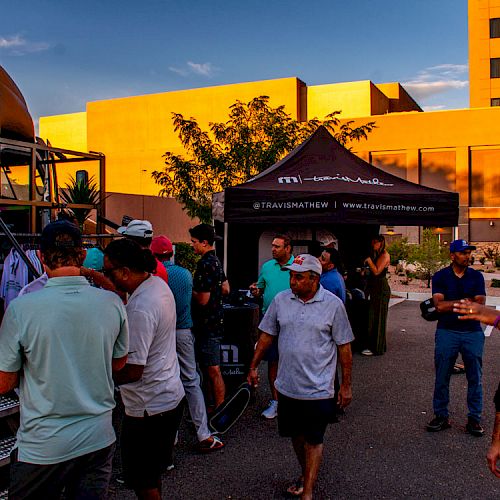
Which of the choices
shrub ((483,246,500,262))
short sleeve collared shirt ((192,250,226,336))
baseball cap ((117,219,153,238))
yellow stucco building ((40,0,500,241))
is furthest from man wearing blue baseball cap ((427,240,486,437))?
yellow stucco building ((40,0,500,241))

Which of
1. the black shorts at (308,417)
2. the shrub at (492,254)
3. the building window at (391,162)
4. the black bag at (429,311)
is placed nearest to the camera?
the black shorts at (308,417)

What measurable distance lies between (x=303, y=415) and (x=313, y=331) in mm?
580

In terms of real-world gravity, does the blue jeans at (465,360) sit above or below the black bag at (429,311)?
below

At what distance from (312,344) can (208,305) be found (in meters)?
1.71

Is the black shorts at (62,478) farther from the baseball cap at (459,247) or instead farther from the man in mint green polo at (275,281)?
the baseball cap at (459,247)

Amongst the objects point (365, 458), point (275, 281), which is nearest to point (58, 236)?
point (365, 458)

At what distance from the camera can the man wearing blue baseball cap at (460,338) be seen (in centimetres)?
551

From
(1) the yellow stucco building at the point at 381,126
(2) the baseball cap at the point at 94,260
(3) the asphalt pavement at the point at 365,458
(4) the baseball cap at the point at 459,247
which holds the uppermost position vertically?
(1) the yellow stucco building at the point at 381,126

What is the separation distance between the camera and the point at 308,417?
13.1 feet

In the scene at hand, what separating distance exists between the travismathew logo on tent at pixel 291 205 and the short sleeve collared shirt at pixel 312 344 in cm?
440

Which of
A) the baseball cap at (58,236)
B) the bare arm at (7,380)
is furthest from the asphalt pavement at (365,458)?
the baseball cap at (58,236)

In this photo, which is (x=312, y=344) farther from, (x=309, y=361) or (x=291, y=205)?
(x=291, y=205)

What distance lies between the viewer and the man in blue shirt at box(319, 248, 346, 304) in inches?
246

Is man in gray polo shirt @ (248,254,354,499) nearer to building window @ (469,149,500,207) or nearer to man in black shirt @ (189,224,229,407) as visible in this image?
man in black shirt @ (189,224,229,407)
